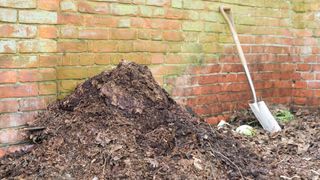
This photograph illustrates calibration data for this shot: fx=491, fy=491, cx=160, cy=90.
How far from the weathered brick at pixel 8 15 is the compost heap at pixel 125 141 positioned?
66cm

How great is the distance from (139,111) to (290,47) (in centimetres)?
288

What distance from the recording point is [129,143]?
306 cm

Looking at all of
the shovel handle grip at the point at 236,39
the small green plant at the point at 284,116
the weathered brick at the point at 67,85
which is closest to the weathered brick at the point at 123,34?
the weathered brick at the point at 67,85

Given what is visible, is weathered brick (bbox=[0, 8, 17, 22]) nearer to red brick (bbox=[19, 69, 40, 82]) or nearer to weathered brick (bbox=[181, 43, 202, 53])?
red brick (bbox=[19, 69, 40, 82])

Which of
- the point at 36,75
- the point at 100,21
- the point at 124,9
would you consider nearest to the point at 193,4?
the point at 124,9

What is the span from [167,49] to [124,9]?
595 millimetres

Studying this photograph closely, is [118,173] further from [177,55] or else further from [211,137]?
[177,55]

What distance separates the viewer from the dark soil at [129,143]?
2.93m

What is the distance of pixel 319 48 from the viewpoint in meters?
5.56

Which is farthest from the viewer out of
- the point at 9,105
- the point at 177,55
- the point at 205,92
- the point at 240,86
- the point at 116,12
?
the point at 240,86

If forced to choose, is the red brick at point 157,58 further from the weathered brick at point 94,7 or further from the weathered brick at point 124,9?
the weathered brick at point 94,7

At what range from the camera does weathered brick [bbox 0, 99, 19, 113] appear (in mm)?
3170

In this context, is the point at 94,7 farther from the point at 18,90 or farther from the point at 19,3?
the point at 18,90

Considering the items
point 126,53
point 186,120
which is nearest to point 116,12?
point 126,53
